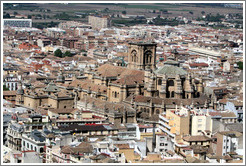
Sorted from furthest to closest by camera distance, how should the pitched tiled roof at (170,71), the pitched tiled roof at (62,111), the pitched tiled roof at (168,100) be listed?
the pitched tiled roof at (170,71) → the pitched tiled roof at (168,100) → the pitched tiled roof at (62,111)

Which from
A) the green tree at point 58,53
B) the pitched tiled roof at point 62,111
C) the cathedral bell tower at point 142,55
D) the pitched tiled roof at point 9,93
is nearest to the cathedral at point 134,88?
the cathedral bell tower at point 142,55

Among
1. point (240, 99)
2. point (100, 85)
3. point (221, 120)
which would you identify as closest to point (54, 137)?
point (221, 120)

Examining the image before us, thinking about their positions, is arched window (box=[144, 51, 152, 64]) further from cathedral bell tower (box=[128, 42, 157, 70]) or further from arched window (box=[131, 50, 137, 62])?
arched window (box=[131, 50, 137, 62])

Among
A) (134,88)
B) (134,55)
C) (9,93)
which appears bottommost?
(9,93)

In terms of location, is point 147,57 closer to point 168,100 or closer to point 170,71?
point 170,71

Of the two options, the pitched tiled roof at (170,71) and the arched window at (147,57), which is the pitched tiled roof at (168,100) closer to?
the pitched tiled roof at (170,71)

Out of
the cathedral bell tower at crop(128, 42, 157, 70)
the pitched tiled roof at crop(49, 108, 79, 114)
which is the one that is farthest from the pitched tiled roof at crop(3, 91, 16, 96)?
the pitched tiled roof at crop(49, 108, 79, 114)

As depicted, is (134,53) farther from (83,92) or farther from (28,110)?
(28,110)

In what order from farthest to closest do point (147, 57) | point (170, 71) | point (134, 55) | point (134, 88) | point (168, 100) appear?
point (134, 55) → point (147, 57) → point (134, 88) → point (170, 71) → point (168, 100)

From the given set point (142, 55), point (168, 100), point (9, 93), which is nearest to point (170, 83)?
point (168, 100)
